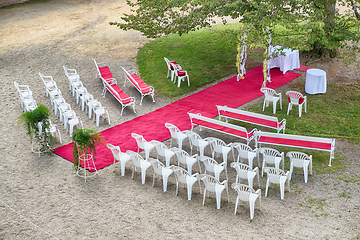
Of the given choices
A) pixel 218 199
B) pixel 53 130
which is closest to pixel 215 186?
pixel 218 199

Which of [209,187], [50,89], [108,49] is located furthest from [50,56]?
[209,187]

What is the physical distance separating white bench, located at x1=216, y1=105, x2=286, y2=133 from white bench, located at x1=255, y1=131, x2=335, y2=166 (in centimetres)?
67

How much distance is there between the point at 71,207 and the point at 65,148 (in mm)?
2910

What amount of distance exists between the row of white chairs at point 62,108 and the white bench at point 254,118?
15.7 ft

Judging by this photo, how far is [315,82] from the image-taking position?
46.3ft

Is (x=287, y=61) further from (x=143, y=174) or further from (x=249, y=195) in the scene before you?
(x=249, y=195)

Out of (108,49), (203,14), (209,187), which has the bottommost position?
(209,187)

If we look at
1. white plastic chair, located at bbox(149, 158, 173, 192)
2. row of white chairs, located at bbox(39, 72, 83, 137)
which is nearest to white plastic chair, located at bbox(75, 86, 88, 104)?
row of white chairs, located at bbox(39, 72, 83, 137)

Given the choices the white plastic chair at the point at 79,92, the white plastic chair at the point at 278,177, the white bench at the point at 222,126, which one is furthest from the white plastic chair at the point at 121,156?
the white plastic chair at the point at 79,92

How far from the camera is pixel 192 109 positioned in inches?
542

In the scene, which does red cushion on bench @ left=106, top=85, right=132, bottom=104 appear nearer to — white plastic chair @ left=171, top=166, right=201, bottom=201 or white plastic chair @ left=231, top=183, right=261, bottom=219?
white plastic chair @ left=171, top=166, right=201, bottom=201

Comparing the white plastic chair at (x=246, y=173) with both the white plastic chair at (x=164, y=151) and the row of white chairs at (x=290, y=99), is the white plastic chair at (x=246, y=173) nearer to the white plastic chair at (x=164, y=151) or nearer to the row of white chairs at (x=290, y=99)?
the white plastic chair at (x=164, y=151)

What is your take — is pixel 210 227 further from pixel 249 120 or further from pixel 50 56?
pixel 50 56

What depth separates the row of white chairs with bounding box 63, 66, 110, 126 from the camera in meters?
12.9
